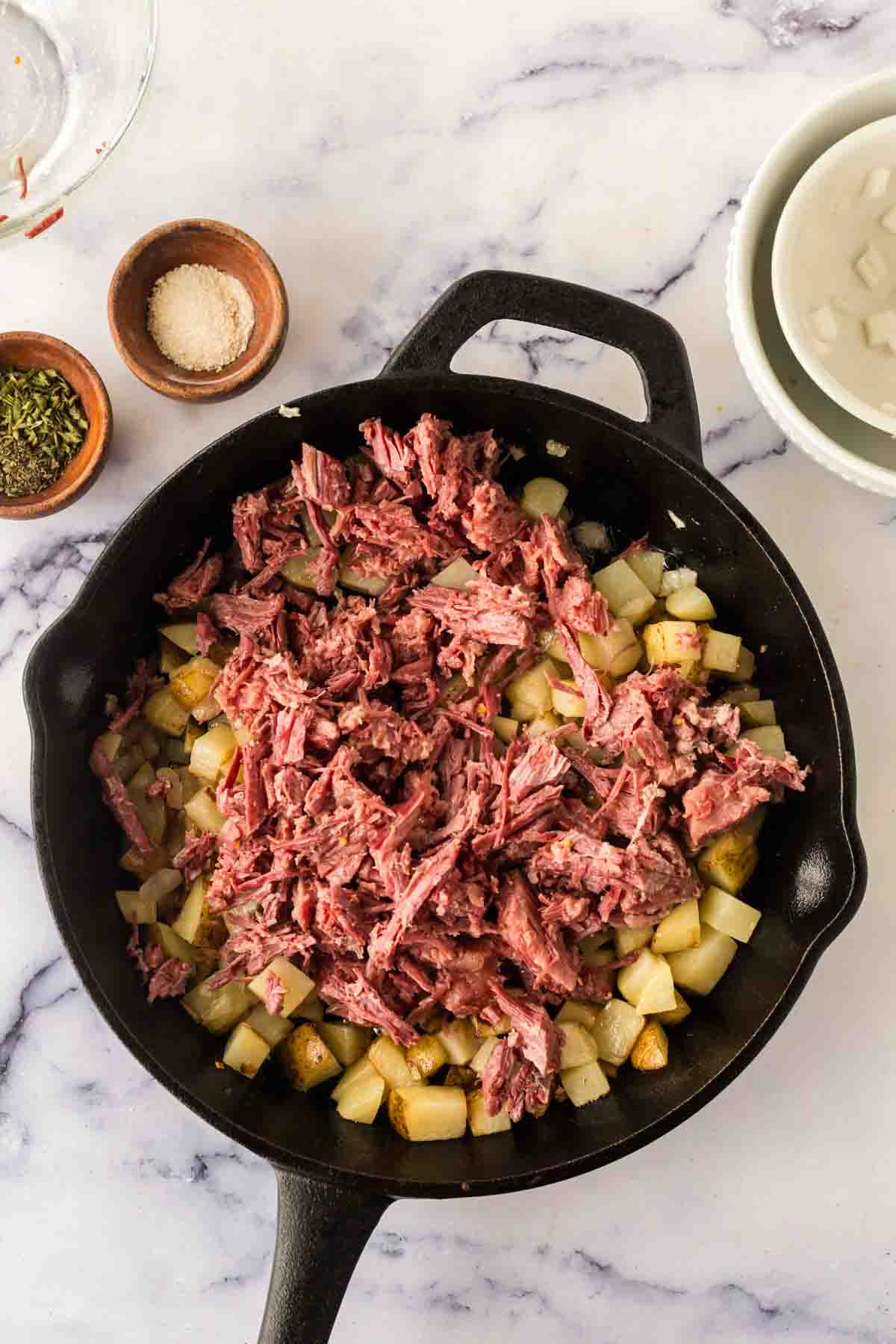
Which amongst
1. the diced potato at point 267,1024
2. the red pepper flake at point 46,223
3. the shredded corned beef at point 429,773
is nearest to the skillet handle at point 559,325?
the shredded corned beef at point 429,773

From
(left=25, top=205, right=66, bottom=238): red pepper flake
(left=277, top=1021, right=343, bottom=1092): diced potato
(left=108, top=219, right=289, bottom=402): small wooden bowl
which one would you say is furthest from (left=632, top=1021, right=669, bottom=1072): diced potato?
(left=25, top=205, right=66, bottom=238): red pepper flake

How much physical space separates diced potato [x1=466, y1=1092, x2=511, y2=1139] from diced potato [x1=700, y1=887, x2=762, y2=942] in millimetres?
601

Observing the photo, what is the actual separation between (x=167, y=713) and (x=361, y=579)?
0.52 metres

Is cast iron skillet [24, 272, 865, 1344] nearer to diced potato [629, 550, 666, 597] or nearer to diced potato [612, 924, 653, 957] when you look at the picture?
diced potato [629, 550, 666, 597]

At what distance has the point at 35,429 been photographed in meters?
2.86

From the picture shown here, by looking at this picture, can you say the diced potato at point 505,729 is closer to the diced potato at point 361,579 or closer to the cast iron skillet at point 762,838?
the diced potato at point 361,579

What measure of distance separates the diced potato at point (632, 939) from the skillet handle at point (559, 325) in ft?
3.31

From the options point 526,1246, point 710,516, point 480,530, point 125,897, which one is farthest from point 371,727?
point 526,1246

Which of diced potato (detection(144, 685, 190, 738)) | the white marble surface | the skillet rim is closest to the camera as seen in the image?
the skillet rim

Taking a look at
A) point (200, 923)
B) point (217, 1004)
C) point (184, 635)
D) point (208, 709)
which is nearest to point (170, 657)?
point (184, 635)

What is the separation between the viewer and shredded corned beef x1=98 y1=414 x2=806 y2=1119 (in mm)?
2566

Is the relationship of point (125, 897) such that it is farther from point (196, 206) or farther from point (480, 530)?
point (196, 206)

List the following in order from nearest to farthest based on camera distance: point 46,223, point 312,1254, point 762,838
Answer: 1. point 312,1254
2. point 762,838
3. point 46,223

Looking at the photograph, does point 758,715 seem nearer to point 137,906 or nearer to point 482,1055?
point 482,1055
